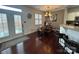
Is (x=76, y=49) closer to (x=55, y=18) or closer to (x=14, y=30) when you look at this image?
(x=55, y=18)

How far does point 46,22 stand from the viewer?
5.82ft

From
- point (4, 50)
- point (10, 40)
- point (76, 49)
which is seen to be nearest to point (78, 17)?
point (76, 49)

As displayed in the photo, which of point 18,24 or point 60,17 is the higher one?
point 60,17

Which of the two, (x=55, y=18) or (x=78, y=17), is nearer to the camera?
(x=78, y=17)

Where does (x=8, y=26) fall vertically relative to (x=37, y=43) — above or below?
above

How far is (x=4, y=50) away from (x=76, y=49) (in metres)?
1.54

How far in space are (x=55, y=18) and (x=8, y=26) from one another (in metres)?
1.04
